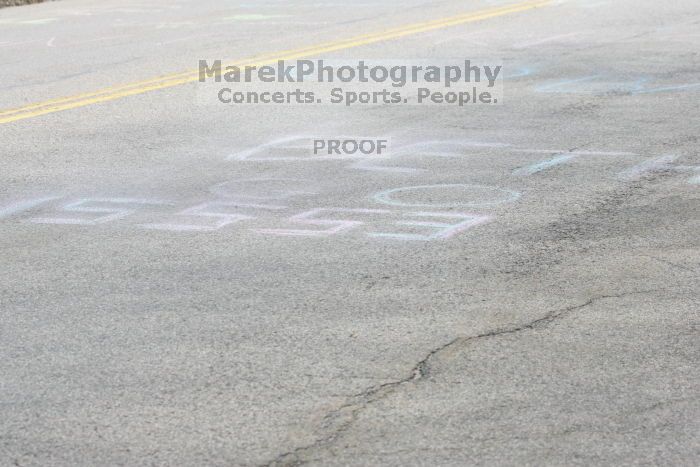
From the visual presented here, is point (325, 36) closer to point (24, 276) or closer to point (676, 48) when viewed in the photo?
point (676, 48)

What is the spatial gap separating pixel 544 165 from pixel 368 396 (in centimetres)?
405

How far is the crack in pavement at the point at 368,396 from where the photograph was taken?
415cm

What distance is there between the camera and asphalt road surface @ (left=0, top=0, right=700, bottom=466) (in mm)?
4340

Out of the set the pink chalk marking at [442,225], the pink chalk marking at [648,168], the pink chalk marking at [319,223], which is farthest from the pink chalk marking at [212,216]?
the pink chalk marking at [648,168]

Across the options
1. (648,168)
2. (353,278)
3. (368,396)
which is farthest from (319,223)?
(368,396)

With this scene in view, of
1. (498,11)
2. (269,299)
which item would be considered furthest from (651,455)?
(498,11)

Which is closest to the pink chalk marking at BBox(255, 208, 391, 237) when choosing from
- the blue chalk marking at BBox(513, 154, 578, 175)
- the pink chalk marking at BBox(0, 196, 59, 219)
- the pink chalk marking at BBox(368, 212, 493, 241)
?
the pink chalk marking at BBox(368, 212, 493, 241)

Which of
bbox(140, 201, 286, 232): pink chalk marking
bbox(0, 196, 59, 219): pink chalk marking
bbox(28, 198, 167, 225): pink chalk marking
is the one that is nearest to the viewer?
bbox(140, 201, 286, 232): pink chalk marking

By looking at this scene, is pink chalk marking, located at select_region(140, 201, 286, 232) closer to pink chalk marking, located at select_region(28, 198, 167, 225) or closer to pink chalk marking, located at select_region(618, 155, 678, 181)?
pink chalk marking, located at select_region(28, 198, 167, 225)

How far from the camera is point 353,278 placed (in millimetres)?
5984

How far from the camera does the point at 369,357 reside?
496 centimetres

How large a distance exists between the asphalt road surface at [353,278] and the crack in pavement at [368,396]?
1 centimetres

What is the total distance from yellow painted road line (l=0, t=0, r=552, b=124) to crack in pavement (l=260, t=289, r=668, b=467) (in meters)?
6.44

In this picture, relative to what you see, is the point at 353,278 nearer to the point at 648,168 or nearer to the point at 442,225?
the point at 442,225
